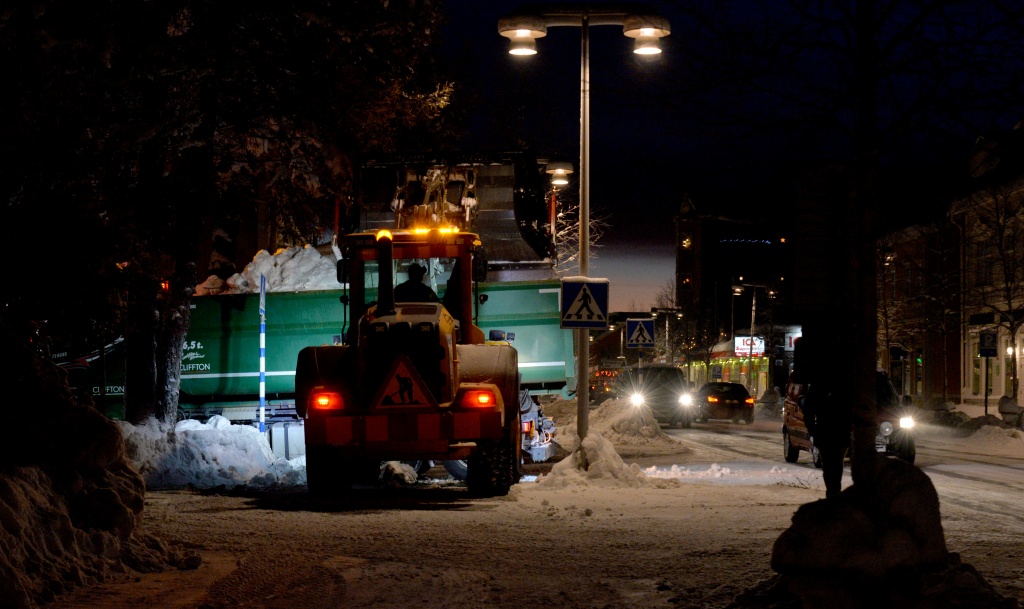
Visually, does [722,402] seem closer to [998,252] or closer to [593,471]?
[998,252]

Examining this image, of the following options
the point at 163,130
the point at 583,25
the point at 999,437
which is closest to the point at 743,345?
the point at 999,437

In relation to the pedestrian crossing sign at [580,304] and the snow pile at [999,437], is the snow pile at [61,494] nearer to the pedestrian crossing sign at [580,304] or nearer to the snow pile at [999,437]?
the pedestrian crossing sign at [580,304]

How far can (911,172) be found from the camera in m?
8.71

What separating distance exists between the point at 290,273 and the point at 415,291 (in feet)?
22.8

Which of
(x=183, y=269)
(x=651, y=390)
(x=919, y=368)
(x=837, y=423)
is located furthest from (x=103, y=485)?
(x=919, y=368)

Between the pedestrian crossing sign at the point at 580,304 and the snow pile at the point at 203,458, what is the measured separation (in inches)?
176

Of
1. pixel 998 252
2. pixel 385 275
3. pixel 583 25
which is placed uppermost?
pixel 583 25

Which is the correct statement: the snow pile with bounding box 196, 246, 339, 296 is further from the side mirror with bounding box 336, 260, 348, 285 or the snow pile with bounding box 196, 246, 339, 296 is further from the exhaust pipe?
the exhaust pipe

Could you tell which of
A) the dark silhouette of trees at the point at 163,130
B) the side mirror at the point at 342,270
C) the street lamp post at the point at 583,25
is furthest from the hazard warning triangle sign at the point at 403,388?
the street lamp post at the point at 583,25

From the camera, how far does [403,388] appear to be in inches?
481

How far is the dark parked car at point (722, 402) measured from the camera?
3912cm

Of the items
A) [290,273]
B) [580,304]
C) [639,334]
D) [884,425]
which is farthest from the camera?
[639,334]

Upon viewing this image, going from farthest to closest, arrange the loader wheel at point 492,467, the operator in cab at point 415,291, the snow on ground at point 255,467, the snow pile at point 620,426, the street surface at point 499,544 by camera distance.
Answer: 1. the snow pile at point 620,426
2. the snow on ground at point 255,467
3. the operator in cab at point 415,291
4. the loader wheel at point 492,467
5. the street surface at point 499,544

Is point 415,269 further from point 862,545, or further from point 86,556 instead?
point 862,545
